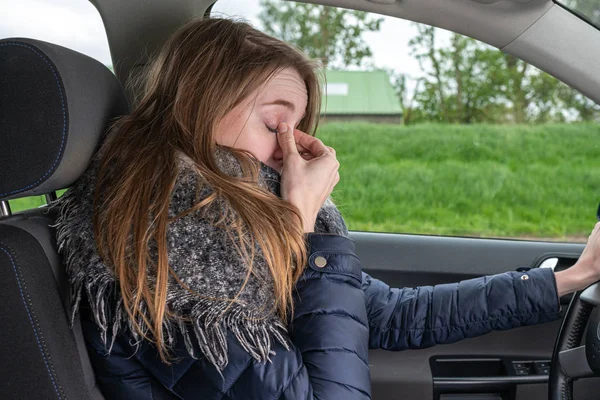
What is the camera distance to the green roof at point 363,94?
2.14 meters

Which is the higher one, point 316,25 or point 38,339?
point 316,25

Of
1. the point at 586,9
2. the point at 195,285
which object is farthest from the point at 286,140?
the point at 586,9

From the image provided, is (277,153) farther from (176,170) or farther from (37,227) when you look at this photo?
(37,227)

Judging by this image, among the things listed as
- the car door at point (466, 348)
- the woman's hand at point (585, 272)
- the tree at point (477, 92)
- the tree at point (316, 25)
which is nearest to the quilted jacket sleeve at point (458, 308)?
the woman's hand at point (585, 272)

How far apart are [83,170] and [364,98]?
4.16 feet

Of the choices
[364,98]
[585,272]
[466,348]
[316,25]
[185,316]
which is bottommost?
[466,348]

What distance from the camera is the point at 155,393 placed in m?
1.13

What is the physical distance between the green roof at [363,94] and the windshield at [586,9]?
0.87m

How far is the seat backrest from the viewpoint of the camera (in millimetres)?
1020

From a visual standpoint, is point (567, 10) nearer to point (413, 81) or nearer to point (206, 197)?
point (206, 197)

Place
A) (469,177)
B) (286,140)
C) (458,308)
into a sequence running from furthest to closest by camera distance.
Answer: (469,177), (458,308), (286,140)

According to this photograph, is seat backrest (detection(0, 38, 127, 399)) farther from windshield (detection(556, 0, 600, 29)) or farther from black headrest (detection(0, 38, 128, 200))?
windshield (detection(556, 0, 600, 29))

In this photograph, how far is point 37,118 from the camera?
1060 mm

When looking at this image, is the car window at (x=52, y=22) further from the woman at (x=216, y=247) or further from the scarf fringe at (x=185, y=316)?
the scarf fringe at (x=185, y=316)
